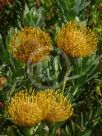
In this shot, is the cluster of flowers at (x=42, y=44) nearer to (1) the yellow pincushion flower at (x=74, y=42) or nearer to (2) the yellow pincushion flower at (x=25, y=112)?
(1) the yellow pincushion flower at (x=74, y=42)

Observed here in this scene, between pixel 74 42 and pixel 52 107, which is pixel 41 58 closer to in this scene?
pixel 74 42

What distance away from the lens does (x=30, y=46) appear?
199 cm

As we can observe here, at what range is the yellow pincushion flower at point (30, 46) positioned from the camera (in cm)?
196

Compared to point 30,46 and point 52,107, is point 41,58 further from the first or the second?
point 52,107

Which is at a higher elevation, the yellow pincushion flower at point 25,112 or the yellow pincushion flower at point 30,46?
the yellow pincushion flower at point 30,46

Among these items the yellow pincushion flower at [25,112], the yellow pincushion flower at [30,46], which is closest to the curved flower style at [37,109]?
the yellow pincushion flower at [25,112]

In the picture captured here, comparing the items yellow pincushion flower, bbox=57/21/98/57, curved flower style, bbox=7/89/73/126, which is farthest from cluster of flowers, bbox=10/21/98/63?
curved flower style, bbox=7/89/73/126

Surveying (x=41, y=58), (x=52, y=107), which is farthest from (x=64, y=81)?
(x=52, y=107)

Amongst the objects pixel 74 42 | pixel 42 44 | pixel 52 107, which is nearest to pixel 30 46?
pixel 42 44

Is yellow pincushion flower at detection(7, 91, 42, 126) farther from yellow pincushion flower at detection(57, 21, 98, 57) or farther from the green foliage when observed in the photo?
yellow pincushion flower at detection(57, 21, 98, 57)

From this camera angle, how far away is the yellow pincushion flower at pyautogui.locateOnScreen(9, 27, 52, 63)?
1.96m

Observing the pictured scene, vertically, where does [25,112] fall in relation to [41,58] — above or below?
below

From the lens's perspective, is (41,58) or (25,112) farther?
(41,58)

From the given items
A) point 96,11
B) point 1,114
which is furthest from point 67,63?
point 96,11
